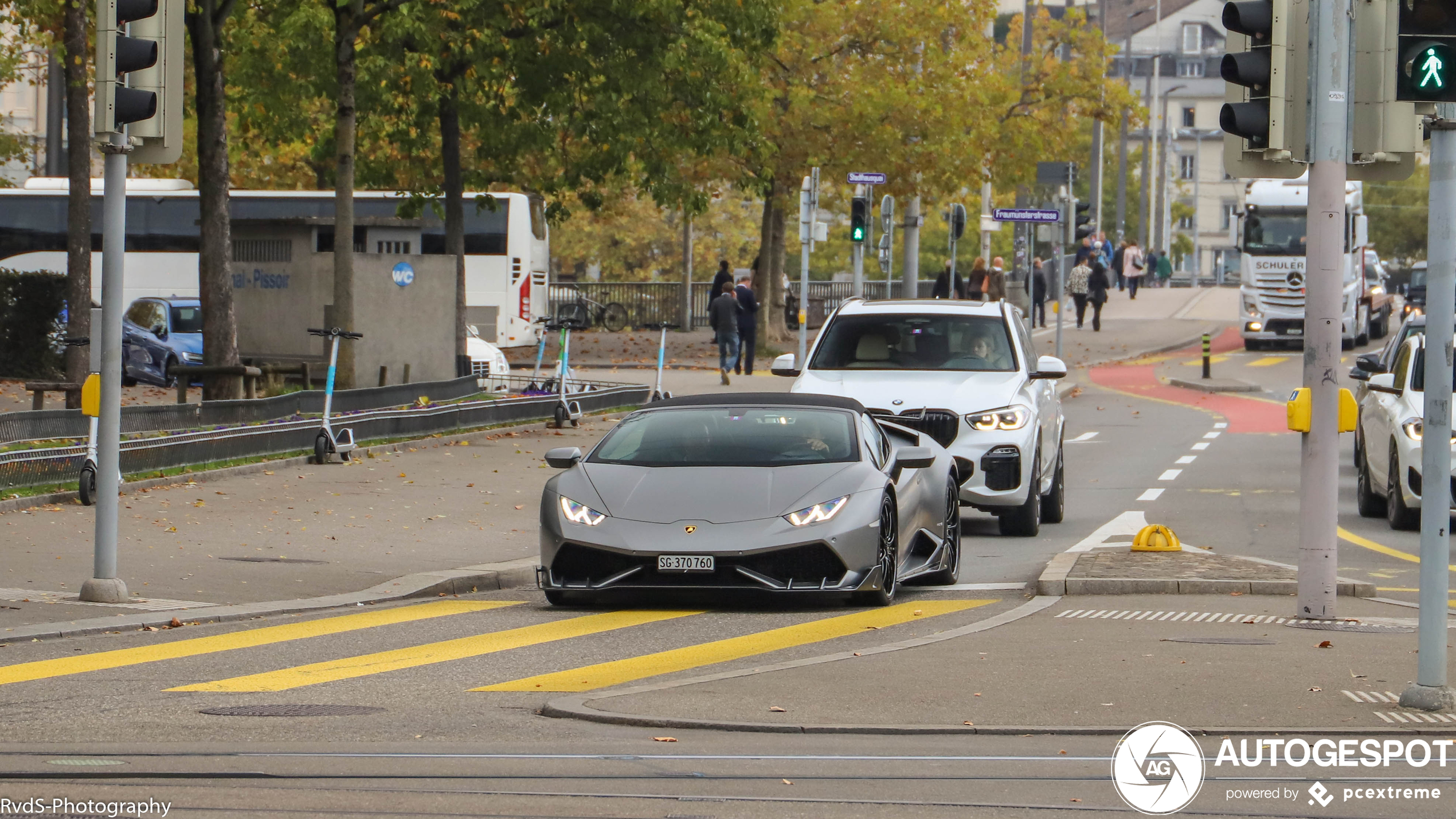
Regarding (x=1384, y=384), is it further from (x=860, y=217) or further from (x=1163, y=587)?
(x=860, y=217)

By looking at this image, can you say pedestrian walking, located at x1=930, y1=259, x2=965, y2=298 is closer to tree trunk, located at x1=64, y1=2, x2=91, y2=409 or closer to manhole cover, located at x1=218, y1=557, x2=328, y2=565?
tree trunk, located at x1=64, y1=2, x2=91, y2=409

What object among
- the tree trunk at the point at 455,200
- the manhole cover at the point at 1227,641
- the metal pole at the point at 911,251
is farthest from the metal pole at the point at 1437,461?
the metal pole at the point at 911,251

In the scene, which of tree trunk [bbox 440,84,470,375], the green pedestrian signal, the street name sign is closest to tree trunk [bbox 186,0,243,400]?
tree trunk [bbox 440,84,470,375]

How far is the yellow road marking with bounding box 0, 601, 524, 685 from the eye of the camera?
8.46m

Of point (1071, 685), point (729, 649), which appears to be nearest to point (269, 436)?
point (729, 649)

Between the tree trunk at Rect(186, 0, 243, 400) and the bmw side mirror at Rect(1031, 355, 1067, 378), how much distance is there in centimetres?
1044

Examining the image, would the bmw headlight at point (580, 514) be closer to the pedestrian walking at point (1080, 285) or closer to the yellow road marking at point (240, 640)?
the yellow road marking at point (240, 640)

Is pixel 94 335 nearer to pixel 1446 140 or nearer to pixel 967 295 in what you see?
pixel 1446 140

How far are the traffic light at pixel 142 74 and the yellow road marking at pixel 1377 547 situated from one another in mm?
8481

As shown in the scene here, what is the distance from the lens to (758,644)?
960 centimetres

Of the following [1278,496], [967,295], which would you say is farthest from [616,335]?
[1278,496]

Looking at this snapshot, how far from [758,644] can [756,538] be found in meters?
1.17

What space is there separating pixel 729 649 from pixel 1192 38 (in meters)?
137

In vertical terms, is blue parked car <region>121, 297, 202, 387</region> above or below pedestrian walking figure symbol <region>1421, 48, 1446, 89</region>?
below
